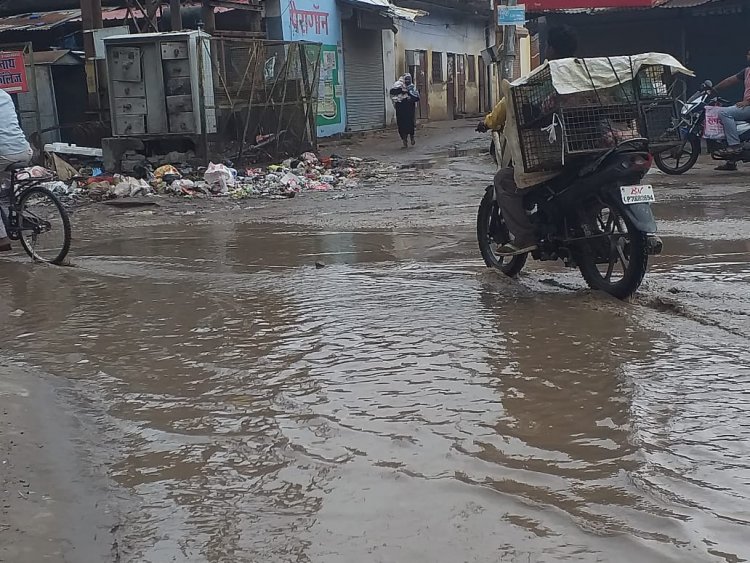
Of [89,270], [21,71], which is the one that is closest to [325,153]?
[21,71]

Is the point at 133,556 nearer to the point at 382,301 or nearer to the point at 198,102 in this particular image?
the point at 382,301

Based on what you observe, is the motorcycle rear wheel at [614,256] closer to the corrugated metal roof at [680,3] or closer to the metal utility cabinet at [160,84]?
the metal utility cabinet at [160,84]

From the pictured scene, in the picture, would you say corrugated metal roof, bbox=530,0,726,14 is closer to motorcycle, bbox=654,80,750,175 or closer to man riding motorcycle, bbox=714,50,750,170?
motorcycle, bbox=654,80,750,175

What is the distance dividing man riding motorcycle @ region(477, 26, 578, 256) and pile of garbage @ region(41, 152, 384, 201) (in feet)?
22.5

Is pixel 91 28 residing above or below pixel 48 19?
below

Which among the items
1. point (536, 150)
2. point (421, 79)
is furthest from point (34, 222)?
point (421, 79)

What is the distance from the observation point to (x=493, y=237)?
6.86m

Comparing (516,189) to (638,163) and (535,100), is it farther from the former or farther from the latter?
(638,163)

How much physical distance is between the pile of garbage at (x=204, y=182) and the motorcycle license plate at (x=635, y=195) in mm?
7937

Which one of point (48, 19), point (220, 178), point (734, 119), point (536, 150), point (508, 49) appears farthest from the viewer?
point (48, 19)

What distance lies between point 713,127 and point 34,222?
896 cm

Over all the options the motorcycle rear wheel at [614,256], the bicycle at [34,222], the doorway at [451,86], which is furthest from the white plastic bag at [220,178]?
the doorway at [451,86]

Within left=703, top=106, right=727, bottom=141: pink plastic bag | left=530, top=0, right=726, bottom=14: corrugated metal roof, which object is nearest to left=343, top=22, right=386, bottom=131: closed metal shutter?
left=530, top=0, right=726, bottom=14: corrugated metal roof

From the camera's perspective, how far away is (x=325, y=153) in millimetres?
19422
